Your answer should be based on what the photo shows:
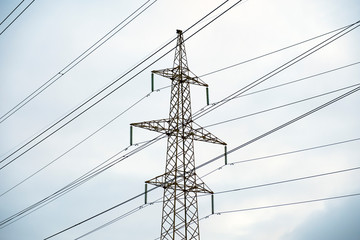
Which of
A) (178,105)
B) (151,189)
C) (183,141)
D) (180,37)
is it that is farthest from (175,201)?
(180,37)

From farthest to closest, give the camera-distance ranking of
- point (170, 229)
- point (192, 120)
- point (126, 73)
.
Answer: point (192, 120) → point (170, 229) → point (126, 73)

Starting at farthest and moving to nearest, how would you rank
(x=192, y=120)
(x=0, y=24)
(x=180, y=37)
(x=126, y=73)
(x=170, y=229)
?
(x=180, y=37) → (x=192, y=120) → (x=170, y=229) → (x=0, y=24) → (x=126, y=73)

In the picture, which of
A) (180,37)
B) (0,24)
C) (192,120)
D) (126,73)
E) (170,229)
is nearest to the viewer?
(126,73)

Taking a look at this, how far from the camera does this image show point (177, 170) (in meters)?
20.6

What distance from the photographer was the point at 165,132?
2109cm

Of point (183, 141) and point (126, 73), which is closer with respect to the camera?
point (126, 73)

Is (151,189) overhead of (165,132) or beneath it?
beneath

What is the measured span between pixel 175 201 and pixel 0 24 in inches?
360

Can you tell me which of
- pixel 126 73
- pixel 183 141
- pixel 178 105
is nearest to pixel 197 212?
pixel 183 141

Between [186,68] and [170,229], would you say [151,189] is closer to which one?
[170,229]

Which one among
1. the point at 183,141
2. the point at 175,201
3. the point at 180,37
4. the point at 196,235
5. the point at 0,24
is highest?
the point at 180,37

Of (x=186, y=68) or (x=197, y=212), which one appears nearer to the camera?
(x=197, y=212)

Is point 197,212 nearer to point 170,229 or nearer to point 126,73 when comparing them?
point 170,229

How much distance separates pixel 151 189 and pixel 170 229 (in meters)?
1.72
